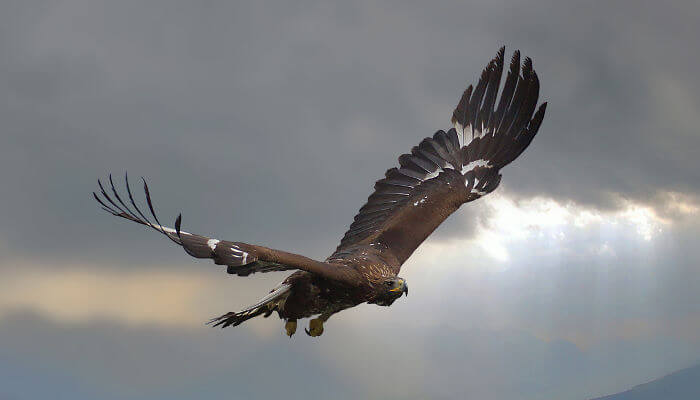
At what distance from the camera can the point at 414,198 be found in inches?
508

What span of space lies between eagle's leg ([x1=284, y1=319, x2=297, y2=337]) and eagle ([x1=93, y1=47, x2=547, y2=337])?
0.05 ft

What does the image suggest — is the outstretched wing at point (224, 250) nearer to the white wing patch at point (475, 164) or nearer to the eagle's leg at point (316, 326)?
the eagle's leg at point (316, 326)

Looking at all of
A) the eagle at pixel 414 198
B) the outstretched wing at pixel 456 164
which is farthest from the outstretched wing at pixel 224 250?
the outstretched wing at pixel 456 164

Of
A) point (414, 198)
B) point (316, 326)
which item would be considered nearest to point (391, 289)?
point (316, 326)

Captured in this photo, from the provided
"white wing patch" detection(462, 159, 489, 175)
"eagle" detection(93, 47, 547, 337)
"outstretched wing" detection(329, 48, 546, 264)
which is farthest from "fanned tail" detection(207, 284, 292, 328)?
"white wing patch" detection(462, 159, 489, 175)

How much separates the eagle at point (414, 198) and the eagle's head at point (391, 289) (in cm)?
1

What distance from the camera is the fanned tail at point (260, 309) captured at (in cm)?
888

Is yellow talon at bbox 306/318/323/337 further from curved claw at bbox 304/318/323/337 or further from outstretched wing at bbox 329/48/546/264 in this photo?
outstretched wing at bbox 329/48/546/264

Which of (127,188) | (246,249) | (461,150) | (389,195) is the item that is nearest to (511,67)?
(461,150)

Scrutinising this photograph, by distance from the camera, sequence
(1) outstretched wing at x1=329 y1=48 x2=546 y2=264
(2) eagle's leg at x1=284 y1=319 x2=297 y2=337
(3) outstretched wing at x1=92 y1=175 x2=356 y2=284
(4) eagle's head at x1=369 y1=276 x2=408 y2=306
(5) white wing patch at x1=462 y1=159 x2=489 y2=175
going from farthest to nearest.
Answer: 1. (5) white wing patch at x1=462 y1=159 x2=489 y2=175
2. (1) outstretched wing at x1=329 y1=48 x2=546 y2=264
3. (2) eagle's leg at x1=284 y1=319 x2=297 y2=337
4. (4) eagle's head at x1=369 y1=276 x2=408 y2=306
5. (3) outstretched wing at x1=92 y1=175 x2=356 y2=284

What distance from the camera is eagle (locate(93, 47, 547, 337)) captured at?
32.9 feet

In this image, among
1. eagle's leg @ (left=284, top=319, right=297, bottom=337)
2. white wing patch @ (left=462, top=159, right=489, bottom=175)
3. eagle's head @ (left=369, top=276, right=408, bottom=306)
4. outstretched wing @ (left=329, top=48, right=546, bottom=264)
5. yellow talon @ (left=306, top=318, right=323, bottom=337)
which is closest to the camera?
eagle's head @ (left=369, top=276, right=408, bottom=306)

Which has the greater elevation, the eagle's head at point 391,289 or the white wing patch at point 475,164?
the white wing patch at point 475,164

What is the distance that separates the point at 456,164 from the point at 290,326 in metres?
4.98
